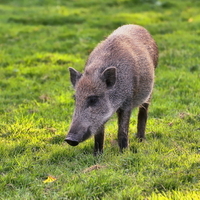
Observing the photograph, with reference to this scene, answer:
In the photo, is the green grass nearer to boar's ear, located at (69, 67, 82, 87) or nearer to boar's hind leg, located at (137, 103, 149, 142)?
boar's hind leg, located at (137, 103, 149, 142)

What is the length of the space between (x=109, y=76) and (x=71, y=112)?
2.50m

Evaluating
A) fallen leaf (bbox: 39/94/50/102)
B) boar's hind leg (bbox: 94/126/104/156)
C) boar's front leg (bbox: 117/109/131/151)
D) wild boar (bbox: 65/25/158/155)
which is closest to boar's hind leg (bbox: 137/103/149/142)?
wild boar (bbox: 65/25/158/155)

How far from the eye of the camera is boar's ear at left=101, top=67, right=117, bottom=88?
5.56m

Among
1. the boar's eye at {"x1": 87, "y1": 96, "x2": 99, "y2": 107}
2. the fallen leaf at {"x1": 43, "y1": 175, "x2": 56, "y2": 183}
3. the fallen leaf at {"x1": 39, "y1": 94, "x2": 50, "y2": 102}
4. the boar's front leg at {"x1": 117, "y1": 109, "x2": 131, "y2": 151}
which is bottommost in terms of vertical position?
the fallen leaf at {"x1": 39, "y1": 94, "x2": 50, "y2": 102}

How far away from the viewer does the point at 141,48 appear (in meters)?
6.52

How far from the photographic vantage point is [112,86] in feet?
18.6

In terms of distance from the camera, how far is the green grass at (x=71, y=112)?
4.73 meters

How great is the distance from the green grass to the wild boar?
414 mm

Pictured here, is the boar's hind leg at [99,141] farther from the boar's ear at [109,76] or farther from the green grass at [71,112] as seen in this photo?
the boar's ear at [109,76]

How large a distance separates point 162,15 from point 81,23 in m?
3.15

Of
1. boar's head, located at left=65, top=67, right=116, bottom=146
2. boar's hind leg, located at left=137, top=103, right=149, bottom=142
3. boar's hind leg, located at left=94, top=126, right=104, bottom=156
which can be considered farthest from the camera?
boar's hind leg, located at left=137, top=103, right=149, bottom=142

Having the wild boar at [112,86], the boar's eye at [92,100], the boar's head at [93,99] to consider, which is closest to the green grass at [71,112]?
the wild boar at [112,86]

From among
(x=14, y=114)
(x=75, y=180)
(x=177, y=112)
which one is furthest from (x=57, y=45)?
(x=75, y=180)

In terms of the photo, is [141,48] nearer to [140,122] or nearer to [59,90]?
[140,122]
